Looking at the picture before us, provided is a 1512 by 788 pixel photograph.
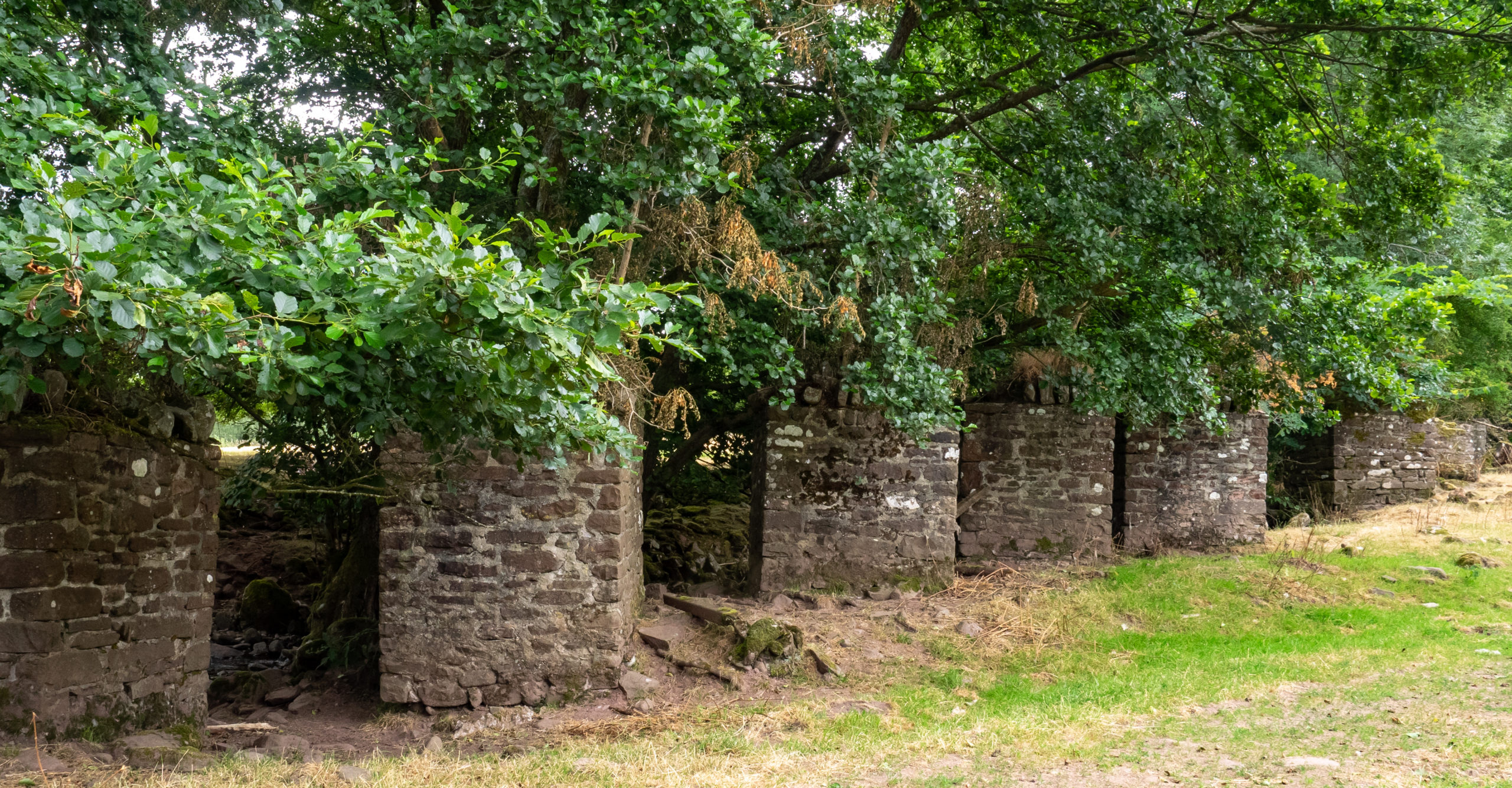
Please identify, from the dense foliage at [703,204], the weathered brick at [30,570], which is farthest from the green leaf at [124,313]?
the weathered brick at [30,570]

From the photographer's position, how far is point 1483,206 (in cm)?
1672

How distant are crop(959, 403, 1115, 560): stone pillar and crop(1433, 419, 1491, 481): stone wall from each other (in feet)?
28.5

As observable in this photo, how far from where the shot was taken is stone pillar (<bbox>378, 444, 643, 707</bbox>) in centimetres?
632

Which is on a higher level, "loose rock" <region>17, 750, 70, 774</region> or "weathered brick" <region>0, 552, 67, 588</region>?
"weathered brick" <region>0, 552, 67, 588</region>

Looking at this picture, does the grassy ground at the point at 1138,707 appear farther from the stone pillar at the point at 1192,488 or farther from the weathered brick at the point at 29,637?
the stone pillar at the point at 1192,488

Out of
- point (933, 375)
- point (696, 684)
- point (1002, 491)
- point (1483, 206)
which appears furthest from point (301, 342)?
point (1483, 206)

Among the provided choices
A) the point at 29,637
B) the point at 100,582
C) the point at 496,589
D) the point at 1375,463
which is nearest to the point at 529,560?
the point at 496,589

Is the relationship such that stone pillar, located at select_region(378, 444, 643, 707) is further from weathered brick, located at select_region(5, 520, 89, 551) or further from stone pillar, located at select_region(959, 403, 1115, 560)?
stone pillar, located at select_region(959, 403, 1115, 560)

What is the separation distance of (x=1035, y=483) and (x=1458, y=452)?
33.0ft

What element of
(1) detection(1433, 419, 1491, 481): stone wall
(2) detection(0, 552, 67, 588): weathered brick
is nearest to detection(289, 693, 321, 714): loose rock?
(2) detection(0, 552, 67, 588): weathered brick

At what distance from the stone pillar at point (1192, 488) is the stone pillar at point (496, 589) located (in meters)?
7.60

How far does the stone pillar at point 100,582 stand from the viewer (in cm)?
468

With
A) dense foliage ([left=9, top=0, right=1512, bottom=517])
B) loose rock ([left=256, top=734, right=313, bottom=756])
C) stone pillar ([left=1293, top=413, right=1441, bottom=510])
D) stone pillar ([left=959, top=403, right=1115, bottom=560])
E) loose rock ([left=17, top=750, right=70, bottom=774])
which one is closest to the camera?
dense foliage ([left=9, top=0, right=1512, bottom=517])

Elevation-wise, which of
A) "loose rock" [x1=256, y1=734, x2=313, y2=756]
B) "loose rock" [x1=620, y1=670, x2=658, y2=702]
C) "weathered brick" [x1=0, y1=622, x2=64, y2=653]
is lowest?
"loose rock" [x1=256, y1=734, x2=313, y2=756]
